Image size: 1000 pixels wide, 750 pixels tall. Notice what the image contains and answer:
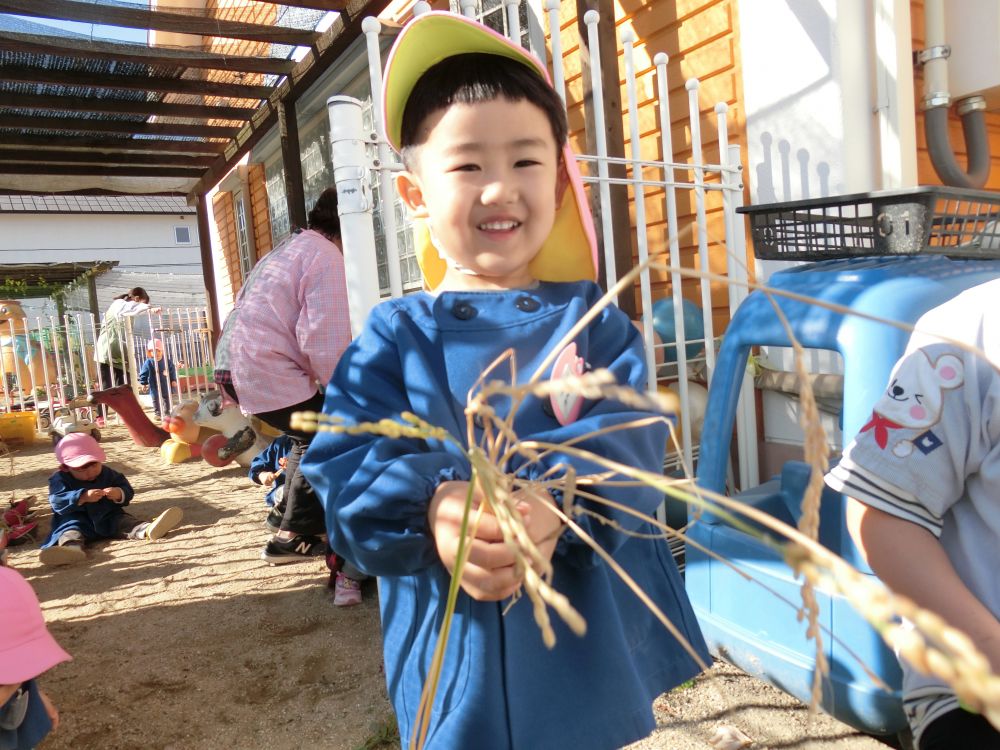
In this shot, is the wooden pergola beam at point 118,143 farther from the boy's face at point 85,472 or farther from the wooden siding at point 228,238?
the boy's face at point 85,472

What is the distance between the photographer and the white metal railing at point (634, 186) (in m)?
2.21

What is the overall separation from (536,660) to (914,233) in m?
1.65

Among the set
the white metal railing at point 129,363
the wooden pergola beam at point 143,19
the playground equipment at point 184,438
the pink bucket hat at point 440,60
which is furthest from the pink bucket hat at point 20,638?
the white metal railing at point 129,363

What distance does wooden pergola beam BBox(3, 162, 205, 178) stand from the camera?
8867mm

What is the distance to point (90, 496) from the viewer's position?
486 centimetres

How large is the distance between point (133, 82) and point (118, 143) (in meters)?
2.10

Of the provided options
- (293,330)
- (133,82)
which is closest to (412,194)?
(293,330)

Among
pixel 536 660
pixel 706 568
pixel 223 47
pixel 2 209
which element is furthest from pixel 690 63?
pixel 2 209

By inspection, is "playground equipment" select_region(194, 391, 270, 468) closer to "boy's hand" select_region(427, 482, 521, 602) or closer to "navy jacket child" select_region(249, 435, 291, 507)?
"navy jacket child" select_region(249, 435, 291, 507)

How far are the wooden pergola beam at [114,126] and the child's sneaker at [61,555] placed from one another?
16.7ft

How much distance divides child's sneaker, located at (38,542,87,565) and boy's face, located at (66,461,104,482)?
64 cm

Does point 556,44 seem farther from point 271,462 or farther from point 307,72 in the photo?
point 307,72

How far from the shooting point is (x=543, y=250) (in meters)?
1.42

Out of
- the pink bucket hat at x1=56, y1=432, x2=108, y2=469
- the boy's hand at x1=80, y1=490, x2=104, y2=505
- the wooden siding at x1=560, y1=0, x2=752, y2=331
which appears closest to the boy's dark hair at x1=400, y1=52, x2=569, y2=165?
the wooden siding at x1=560, y1=0, x2=752, y2=331
